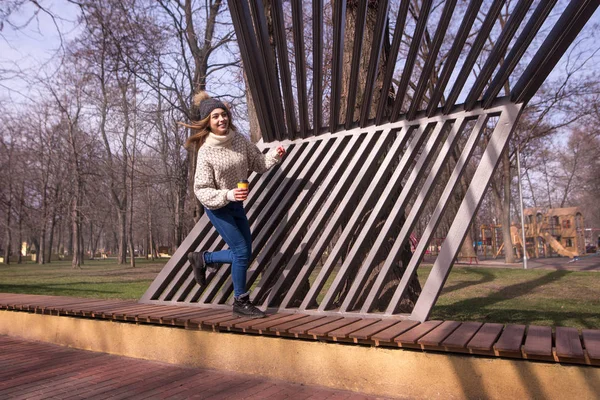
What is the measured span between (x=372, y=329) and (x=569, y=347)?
3.94 ft

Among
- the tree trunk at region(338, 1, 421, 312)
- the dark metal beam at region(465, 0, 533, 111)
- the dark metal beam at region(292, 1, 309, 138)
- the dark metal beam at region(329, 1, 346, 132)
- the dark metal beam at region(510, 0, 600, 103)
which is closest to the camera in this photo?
the dark metal beam at region(510, 0, 600, 103)

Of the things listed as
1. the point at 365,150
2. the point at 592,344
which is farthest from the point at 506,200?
the point at 592,344

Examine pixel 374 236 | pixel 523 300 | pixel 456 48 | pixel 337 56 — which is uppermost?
pixel 337 56

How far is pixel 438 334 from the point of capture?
10.7 feet

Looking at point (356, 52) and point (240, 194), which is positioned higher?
point (356, 52)

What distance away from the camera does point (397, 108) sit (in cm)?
490

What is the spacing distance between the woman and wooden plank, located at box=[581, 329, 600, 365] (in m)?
2.37

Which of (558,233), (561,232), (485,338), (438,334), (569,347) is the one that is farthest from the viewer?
(558,233)

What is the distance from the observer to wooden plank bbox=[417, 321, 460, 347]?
306cm

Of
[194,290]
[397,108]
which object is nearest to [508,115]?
[397,108]

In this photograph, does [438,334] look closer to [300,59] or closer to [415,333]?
[415,333]

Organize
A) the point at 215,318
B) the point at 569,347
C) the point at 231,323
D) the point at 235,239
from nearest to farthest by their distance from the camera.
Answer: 1. the point at 569,347
2. the point at 231,323
3. the point at 215,318
4. the point at 235,239

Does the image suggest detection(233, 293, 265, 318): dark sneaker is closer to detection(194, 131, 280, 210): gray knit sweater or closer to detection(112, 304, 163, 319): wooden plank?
detection(194, 131, 280, 210): gray knit sweater

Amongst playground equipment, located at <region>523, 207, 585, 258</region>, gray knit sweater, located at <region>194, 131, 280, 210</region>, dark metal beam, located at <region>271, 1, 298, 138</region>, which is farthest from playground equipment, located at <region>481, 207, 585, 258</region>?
gray knit sweater, located at <region>194, 131, 280, 210</region>
